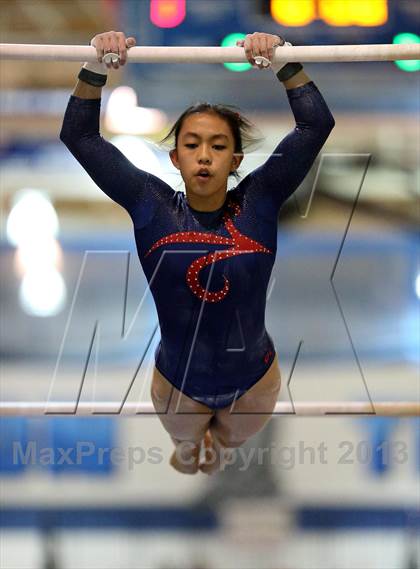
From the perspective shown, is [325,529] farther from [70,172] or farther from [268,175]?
[70,172]

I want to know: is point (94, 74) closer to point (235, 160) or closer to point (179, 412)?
point (235, 160)

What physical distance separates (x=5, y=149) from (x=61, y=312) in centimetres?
71

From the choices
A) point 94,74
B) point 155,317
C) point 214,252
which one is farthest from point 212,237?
point 155,317

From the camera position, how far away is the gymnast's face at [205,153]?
108 cm

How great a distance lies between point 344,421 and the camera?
1.82 metres

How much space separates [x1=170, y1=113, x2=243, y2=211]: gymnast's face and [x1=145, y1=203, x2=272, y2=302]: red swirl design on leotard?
46 millimetres

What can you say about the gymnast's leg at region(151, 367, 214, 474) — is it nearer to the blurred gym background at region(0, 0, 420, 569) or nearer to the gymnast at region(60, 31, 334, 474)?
the gymnast at region(60, 31, 334, 474)

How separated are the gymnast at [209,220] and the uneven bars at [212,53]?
0.05 feet

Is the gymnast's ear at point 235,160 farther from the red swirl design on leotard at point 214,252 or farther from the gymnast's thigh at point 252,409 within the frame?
the gymnast's thigh at point 252,409

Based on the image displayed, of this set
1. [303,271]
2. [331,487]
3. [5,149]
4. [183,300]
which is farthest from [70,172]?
[183,300]

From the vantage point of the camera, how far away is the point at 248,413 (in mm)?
1221

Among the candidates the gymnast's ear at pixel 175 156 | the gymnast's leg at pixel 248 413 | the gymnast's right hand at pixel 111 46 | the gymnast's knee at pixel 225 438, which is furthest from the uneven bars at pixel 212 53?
the gymnast's knee at pixel 225 438

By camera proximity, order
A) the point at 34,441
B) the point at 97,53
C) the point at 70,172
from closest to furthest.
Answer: the point at 97,53, the point at 34,441, the point at 70,172

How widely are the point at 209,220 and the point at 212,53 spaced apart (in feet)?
0.65
